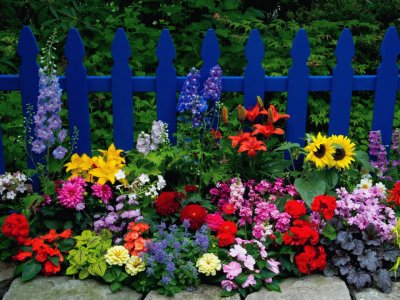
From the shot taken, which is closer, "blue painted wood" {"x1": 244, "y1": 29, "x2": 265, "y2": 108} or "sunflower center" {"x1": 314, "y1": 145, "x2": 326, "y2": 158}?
"sunflower center" {"x1": 314, "y1": 145, "x2": 326, "y2": 158}

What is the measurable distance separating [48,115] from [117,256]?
106 cm

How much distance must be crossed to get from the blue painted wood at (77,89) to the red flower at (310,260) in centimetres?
162

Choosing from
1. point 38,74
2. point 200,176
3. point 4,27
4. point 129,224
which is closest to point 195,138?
point 200,176

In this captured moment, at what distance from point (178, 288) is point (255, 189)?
2.96 ft

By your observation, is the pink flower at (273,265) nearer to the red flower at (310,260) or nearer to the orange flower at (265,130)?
the red flower at (310,260)

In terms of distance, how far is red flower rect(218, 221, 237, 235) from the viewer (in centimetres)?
345

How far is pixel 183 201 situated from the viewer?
3705mm

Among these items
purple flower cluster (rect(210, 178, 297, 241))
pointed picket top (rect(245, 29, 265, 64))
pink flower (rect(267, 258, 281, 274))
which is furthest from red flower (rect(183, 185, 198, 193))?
pointed picket top (rect(245, 29, 265, 64))

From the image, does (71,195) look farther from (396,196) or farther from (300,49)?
(396,196)

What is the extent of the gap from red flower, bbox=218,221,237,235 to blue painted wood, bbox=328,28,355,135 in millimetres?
1127

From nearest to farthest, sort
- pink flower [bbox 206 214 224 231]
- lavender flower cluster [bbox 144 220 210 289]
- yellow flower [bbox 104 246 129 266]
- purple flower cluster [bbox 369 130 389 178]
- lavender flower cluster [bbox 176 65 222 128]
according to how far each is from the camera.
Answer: lavender flower cluster [bbox 144 220 210 289]
yellow flower [bbox 104 246 129 266]
pink flower [bbox 206 214 224 231]
lavender flower cluster [bbox 176 65 222 128]
purple flower cluster [bbox 369 130 389 178]

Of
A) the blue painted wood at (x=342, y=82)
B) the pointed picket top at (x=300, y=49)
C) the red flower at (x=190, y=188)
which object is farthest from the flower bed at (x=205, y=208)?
the pointed picket top at (x=300, y=49)

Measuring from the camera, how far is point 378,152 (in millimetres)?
4160

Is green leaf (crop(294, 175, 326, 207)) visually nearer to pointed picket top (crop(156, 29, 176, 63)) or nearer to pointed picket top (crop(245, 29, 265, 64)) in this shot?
pointed picket top (crop(245, 29, 265, 64))
